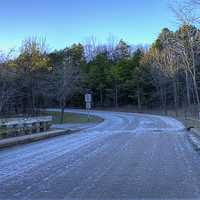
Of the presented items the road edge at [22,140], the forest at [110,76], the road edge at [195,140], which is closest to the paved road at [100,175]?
the road edge at [195,140]

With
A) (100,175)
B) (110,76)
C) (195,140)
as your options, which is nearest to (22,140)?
(195,140)

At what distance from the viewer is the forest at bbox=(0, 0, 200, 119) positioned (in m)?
39.3

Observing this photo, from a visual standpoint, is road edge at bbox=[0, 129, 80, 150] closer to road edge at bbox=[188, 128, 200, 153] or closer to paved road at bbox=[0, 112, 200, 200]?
paved road at bbox=[0, 112, 200, 200]

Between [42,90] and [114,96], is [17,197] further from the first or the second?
[114,96]

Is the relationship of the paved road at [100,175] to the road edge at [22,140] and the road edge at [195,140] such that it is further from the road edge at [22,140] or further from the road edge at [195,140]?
the road edge at [22,140]

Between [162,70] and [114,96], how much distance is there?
2921 cm

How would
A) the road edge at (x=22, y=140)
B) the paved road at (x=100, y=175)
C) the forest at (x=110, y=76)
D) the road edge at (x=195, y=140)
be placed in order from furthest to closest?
the forest at (x=110, y=76), the road edge at (x=22, y=140), the road edge at (x=195, y=140), the paved road at (x=100, y=175)

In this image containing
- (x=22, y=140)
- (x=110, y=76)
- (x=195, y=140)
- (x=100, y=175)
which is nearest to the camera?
(x=100, y=175)

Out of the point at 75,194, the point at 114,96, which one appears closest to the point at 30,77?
the point at 114,96

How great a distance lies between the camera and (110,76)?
3725 inches

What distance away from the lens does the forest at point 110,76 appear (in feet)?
129

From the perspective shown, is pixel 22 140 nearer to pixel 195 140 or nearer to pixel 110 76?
pixel 195 140

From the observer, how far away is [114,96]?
9538 centimetres

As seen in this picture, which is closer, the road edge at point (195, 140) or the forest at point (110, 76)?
the road edge at point (195, 140)
